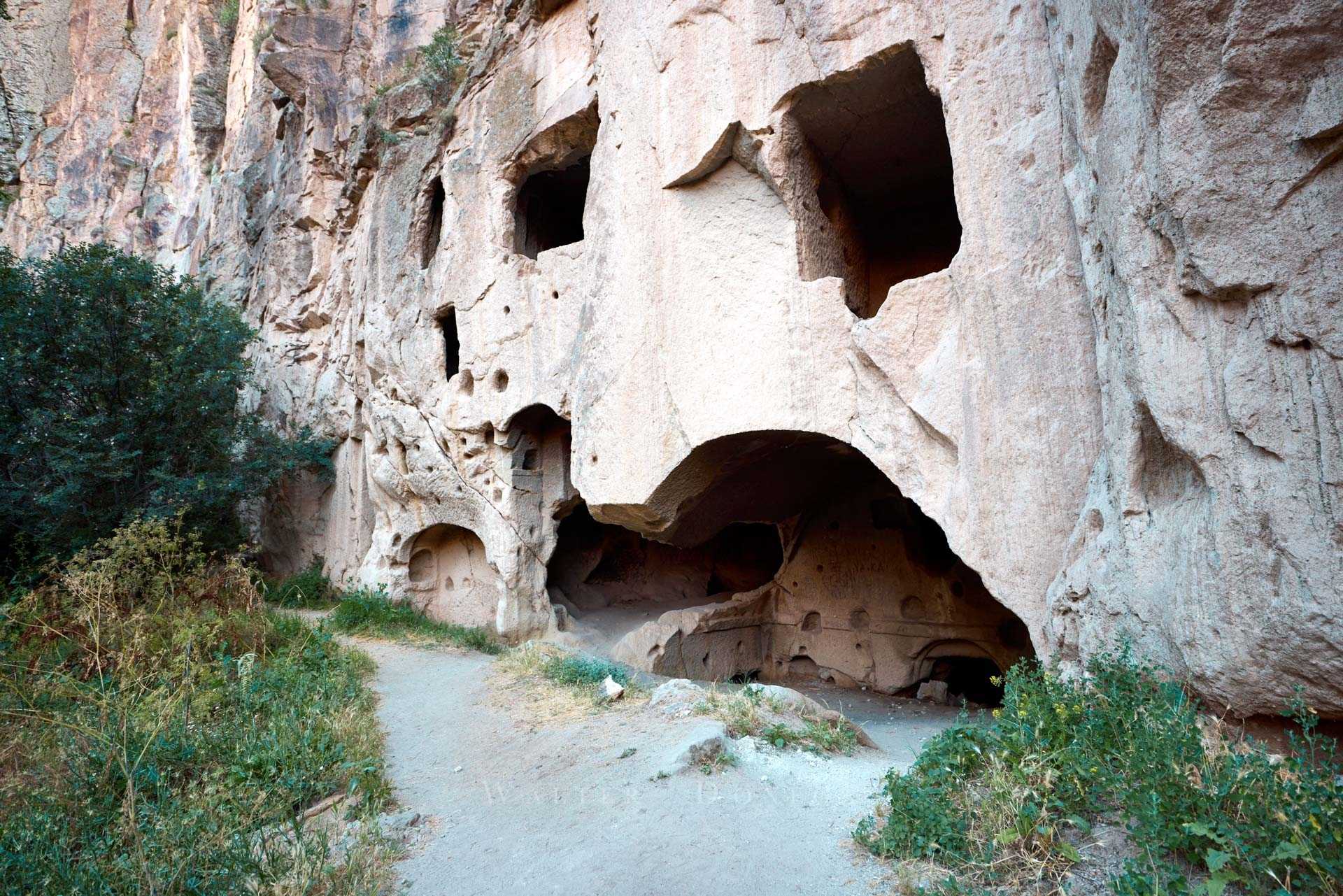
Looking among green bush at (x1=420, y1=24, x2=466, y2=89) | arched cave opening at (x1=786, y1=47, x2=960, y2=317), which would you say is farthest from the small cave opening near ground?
green bush at (x1=420, y1=24, x2=466, y2=89)

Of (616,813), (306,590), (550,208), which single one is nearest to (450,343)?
(550,208)

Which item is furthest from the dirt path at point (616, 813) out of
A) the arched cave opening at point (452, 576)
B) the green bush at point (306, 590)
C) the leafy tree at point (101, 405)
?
the green bush at point (306, 590)

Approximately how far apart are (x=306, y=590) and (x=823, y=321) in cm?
970

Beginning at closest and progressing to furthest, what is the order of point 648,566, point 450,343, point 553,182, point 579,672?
point 579,672 → point 553,182 → point 450,343 → point 648,566

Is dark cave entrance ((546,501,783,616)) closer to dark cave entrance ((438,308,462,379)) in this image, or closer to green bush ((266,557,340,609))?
dark cave entrance ((438,308,462,379))

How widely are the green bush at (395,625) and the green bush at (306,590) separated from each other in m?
1.06

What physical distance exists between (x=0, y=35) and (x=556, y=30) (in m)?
22.3

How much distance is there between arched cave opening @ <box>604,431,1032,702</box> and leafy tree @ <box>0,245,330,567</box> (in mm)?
6480

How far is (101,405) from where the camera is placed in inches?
376

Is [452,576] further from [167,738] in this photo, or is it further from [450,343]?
[167,738]

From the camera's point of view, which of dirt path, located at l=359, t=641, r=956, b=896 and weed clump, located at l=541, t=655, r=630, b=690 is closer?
dirt path, located at l=359, t=641, r=956, b=896

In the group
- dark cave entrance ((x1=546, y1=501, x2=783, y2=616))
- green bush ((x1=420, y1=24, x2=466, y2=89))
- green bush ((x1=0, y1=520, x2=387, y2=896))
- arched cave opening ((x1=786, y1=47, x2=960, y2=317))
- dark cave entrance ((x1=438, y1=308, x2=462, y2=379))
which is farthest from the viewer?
dark cave entrance ((x1=546, y1=501, x2=783, y2=616))

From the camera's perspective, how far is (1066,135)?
4.54 metres

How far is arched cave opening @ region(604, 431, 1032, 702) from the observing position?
879 centimetres
